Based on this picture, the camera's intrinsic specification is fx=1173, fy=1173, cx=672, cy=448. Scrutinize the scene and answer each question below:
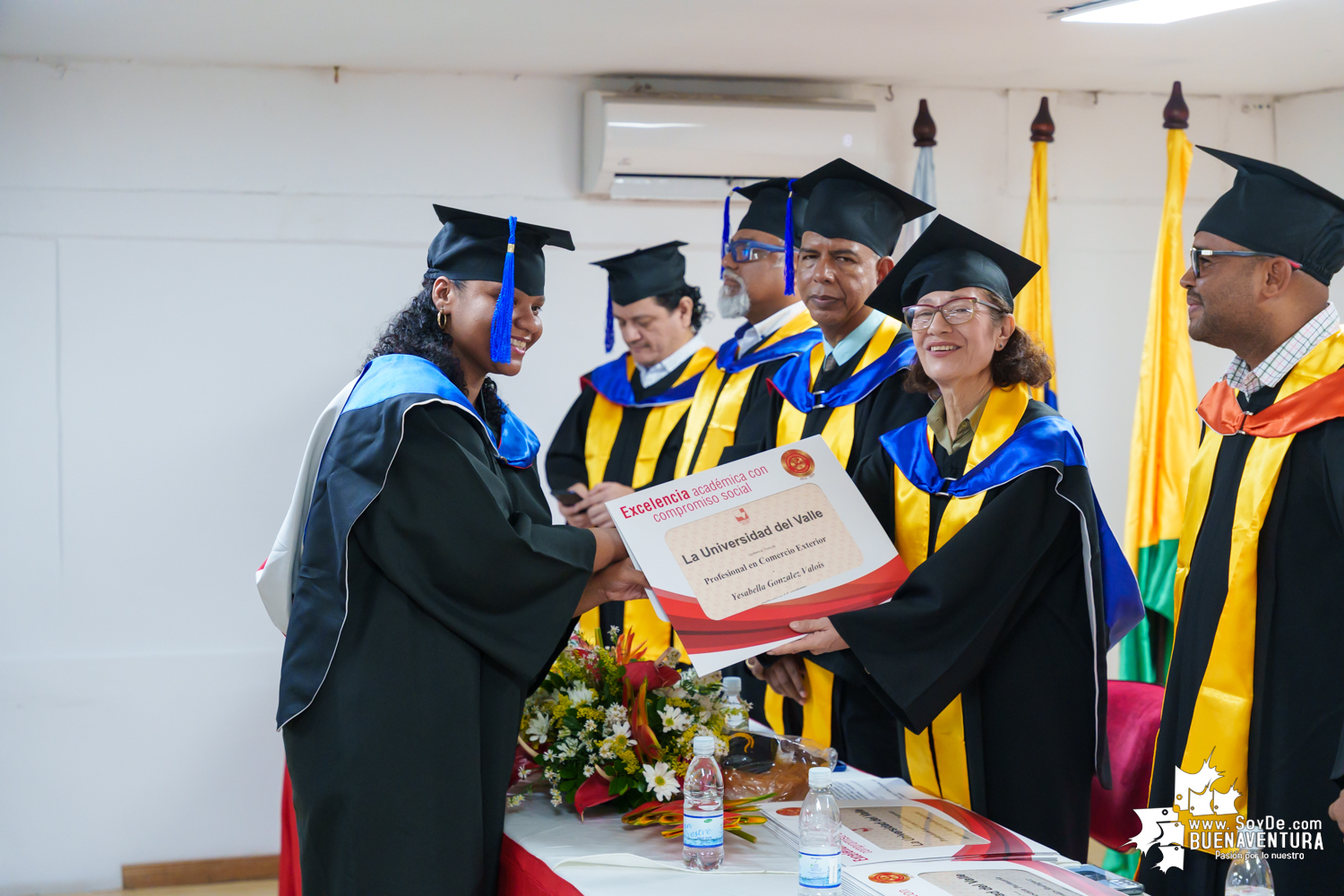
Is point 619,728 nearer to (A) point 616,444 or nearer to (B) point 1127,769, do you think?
(B) point 1127,769

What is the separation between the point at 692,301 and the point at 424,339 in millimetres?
2057

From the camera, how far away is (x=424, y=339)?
2.55 m

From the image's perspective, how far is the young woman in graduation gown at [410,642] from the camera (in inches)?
86.1

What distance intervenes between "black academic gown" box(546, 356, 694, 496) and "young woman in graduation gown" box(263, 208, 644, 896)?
192cm

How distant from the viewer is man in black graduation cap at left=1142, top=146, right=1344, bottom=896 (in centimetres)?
231

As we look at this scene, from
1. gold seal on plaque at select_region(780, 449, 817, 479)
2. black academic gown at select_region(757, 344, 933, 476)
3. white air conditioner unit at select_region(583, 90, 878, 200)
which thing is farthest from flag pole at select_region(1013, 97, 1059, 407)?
gold seal on plaque at select_region(780, 449, 817, 479)

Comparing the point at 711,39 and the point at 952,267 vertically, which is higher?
the point at 711,39

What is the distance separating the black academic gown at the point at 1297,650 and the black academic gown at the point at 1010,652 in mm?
267

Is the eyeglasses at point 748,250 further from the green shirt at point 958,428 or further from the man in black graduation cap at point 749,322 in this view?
the green shirt at point 958,428

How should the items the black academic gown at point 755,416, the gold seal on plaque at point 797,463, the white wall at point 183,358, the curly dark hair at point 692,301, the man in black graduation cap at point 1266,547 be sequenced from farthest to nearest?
the white wall at point 183,358 → the curly dark hair at point 692,301 → the black academic gown at point 755,416 → the gold seal on plaque at point 797,463 → the man in black graduation cap at point 1266,547

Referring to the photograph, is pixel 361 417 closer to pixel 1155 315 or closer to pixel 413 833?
pixel 413 833

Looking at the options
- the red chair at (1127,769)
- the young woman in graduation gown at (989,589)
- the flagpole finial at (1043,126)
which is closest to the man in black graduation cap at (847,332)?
the young woman in graduation gown at (989,589)

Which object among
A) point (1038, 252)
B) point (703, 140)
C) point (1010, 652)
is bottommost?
point (1010, 652)

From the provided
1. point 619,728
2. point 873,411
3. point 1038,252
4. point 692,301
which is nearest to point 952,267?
point 873,411
